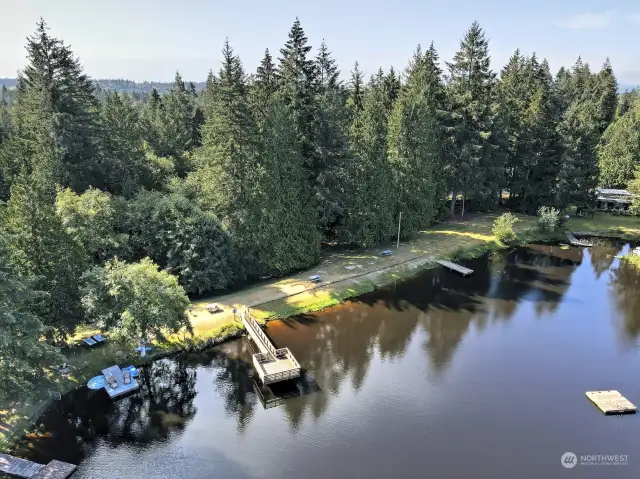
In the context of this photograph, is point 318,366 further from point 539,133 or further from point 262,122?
point 539,133

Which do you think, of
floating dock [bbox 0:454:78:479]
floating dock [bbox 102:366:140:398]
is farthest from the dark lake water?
floating dock [bbox 0:454:78:479]

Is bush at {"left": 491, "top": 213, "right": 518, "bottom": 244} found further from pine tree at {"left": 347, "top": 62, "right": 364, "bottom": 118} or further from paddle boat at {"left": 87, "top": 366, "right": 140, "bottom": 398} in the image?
paddle boat at {"left": 87, "top": 366, "right": 140, "bottom": 398}

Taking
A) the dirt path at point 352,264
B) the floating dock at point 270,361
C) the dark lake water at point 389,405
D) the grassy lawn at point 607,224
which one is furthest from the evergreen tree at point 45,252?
the grassy lawn at point 607,224

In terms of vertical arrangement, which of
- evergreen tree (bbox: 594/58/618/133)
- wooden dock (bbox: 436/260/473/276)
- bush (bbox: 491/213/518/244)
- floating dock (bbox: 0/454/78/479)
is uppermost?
evergreen tree (bbox: 594/58/618/133)

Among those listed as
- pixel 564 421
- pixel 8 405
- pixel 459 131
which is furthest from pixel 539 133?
pixel 8 405

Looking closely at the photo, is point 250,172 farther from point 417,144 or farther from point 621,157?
point 621,157
